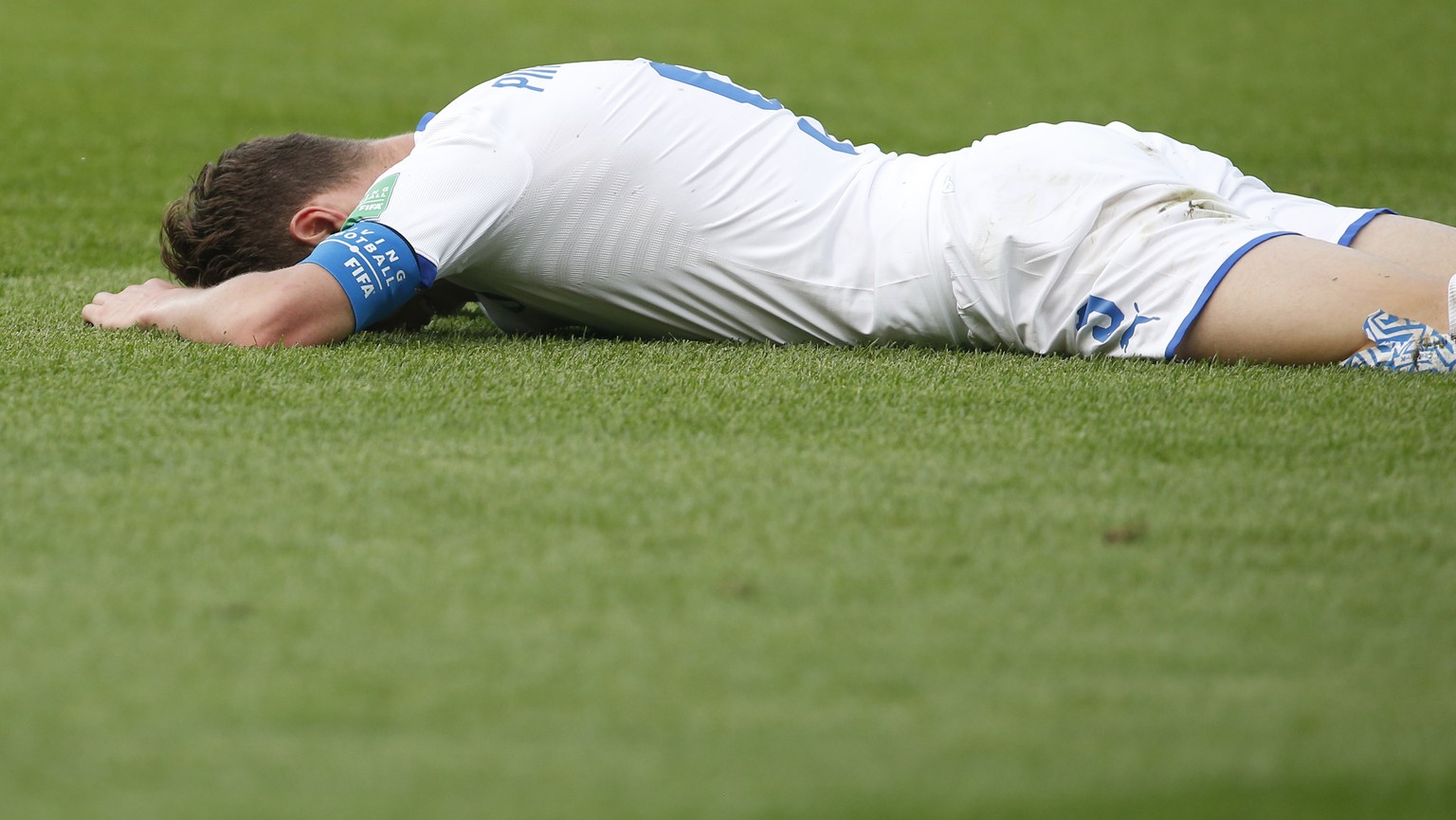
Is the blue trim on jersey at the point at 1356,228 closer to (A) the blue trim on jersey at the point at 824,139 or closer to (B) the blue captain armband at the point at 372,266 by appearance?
(A) the blue trim on jersey at the point at 824,139

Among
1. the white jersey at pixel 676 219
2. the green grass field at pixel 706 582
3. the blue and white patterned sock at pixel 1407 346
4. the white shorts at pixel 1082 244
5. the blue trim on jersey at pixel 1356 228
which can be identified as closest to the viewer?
the green grass field at pixel 706 582

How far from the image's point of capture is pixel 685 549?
5.25ft

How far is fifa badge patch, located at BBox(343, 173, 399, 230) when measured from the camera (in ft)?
8.10

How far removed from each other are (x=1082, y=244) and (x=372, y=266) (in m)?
1.10

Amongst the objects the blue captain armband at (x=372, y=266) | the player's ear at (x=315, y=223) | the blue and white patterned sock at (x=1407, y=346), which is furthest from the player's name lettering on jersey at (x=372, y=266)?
the blue and white patterned sock at (x=1407, y=346)

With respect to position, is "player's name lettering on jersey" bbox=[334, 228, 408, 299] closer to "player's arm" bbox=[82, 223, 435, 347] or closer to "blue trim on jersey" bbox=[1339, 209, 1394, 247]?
"player's arm" bbox=[82, 223, 435, 347]

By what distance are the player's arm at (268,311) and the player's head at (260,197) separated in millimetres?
191

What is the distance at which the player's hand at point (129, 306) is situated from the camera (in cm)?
261

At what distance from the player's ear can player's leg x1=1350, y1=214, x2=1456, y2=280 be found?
1.72 metres

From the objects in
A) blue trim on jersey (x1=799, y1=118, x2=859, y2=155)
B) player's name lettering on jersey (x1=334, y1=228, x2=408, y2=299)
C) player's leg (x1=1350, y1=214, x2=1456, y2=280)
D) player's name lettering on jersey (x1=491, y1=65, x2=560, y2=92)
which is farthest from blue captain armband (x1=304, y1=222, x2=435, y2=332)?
player's leg (x1=1350, y1=214, x2=1456, y2=280)

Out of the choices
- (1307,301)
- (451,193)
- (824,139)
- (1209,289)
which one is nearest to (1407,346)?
(1307,301)

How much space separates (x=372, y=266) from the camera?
2404mm

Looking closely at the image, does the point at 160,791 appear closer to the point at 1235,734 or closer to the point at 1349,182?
the point at 1235,734

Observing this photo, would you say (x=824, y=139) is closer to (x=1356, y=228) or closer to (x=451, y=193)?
(x=451, y=193)
